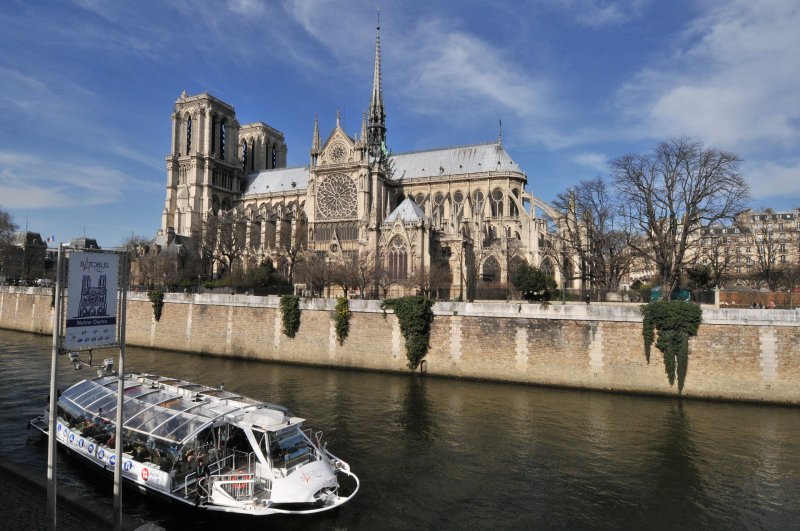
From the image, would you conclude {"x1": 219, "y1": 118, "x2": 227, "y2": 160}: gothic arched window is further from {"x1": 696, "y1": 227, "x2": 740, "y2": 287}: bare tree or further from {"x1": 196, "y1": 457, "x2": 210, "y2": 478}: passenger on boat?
{"x1": 196, "y1": 457, "x2": 210, "y2": 478}: passenger on boat

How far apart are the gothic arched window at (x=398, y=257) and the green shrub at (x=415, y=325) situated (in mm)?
17269

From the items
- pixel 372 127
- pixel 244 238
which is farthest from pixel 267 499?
pixel 372 127

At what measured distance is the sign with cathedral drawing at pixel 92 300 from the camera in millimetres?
7562

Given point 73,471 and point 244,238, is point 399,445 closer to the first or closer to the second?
point 73,471

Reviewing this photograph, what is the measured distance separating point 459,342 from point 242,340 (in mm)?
16166

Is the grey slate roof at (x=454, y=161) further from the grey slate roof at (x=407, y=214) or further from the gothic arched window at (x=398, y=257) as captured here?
the gothic arched window at (x=398, y=257)

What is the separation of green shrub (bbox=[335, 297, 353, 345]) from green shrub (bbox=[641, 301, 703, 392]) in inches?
678

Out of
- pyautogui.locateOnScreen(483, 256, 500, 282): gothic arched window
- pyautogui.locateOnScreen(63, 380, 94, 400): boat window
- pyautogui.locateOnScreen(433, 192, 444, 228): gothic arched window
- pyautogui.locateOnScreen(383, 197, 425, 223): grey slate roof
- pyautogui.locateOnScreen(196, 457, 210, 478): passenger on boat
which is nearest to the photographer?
pyautogui.locateOnScreen(196, 457, 210, 478): passenger on boat

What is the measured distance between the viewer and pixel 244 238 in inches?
2352

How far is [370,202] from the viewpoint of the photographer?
58.7 meters

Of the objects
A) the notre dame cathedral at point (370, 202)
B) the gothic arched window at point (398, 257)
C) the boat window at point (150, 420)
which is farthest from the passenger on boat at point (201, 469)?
the gothic arched window at point (398, 257)

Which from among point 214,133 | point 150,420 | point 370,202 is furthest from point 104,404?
point 214,133

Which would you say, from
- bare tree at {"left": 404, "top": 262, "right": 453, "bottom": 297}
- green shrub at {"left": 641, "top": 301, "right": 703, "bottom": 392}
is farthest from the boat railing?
bare tree at {"left": 404, "top": 262, "right": 453, "bottom": 297}

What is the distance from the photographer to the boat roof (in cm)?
1257
